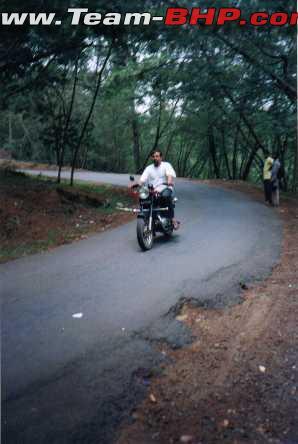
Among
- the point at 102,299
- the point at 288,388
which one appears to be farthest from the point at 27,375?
→ the point at 288,388

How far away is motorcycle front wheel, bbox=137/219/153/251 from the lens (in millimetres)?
7320

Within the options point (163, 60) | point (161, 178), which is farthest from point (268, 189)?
point (161, 178)

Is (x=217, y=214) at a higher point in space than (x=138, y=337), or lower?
higher

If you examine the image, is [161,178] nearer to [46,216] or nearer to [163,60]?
[46,216]

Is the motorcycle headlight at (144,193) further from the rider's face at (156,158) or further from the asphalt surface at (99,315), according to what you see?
the asphalt surface at (99,315)

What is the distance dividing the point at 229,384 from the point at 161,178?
5.34m

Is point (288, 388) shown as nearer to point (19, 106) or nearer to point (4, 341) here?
point (4, 341)

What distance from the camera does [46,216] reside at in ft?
34.4

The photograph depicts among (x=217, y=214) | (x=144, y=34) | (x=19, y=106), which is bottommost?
(x=217, y=214)

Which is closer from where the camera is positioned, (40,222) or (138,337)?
(138,337)

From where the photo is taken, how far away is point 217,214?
11672 millimetres

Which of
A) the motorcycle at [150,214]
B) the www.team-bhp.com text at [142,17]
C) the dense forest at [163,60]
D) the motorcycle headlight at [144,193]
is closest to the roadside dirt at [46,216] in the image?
the motorcycle at [150,214]

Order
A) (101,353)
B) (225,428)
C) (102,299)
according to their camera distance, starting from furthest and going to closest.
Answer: (102,299), (101,353), (225,428)

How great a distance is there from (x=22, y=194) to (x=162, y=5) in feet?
22.1
